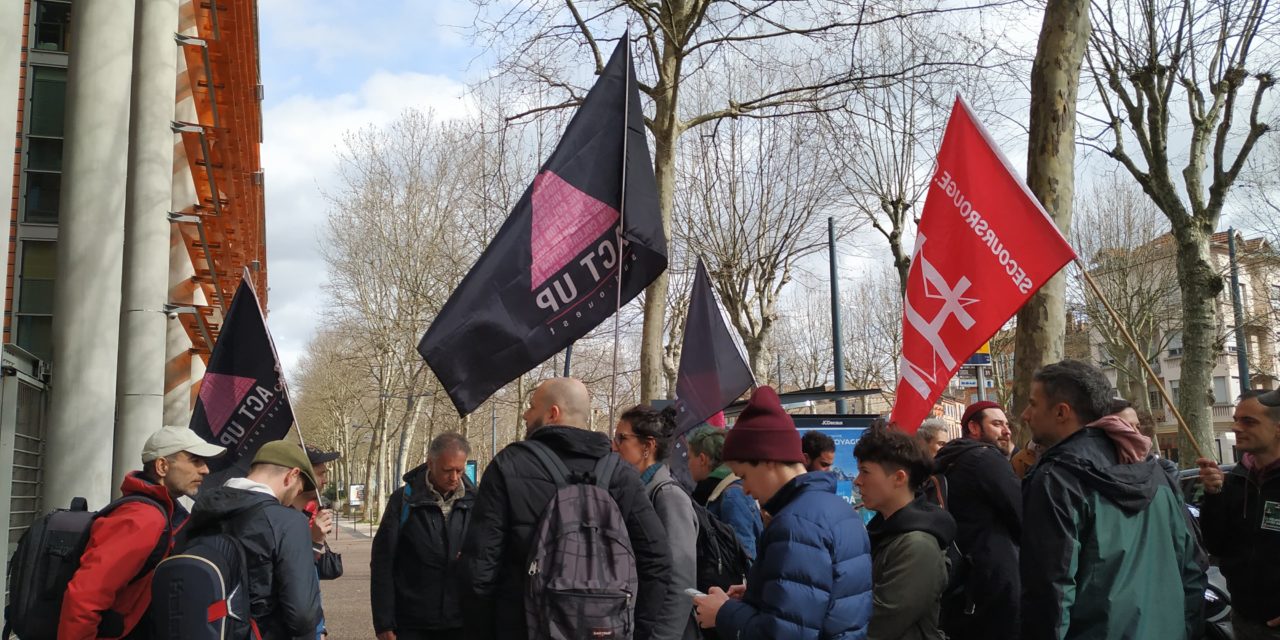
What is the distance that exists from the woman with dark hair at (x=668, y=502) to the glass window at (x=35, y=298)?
1675cm

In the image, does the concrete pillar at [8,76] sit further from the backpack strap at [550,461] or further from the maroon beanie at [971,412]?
the maroon beanie at [971,412]

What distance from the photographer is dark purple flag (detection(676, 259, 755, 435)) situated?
9.01 metres

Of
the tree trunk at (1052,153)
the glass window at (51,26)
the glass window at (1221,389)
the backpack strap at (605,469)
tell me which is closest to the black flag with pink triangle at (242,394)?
the backpack strap at (605,469)

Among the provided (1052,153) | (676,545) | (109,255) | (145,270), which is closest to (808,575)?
(676,545)

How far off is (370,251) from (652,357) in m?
26.3

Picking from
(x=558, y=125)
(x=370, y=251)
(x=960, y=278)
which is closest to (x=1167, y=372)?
(x=370, y=251)

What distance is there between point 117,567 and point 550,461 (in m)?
1.74

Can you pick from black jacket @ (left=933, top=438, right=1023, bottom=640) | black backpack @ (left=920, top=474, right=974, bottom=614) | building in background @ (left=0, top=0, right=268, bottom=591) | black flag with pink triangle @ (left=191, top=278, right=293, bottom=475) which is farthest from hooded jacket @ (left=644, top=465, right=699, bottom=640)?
building in background @ (left=0, top=0, right=268, bottom=591)

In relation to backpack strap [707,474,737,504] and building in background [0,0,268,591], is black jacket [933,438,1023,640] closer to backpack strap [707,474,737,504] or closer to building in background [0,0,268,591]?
backpack strap [707,474,737,504]

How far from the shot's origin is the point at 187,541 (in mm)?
3879

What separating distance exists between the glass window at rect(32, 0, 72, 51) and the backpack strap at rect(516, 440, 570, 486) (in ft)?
62.9

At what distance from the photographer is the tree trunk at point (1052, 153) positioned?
8141mm

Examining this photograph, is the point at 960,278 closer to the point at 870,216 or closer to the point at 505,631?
the point at 505,631

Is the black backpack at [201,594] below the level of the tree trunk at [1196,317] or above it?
below
